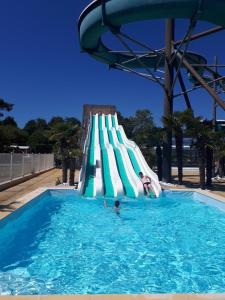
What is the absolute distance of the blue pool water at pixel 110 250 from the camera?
17.6 feet

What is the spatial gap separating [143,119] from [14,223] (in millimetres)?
60629

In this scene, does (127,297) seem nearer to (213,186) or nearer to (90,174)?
(90,174)

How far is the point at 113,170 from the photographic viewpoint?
16031 mm

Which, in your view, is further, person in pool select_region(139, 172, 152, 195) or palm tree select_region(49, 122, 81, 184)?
palm tree select_region(49, 122, 81, 184)

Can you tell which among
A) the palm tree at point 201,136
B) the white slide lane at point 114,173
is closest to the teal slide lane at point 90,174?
the white slide lane at point 114,173

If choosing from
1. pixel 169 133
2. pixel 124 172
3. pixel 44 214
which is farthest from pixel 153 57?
pixel 44 214

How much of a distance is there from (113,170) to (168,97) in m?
5.34

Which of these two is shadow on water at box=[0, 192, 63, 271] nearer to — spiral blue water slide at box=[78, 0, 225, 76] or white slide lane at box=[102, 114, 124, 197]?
white slide lane at box=[102, 114, 124, 197]

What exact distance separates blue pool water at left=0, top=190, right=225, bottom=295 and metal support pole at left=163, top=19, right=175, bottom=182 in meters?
6.17

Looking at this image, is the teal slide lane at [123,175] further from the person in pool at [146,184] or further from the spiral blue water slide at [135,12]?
the spiral blue water slide at [135,12]

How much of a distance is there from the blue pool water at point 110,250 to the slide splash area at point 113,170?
1.77 meters

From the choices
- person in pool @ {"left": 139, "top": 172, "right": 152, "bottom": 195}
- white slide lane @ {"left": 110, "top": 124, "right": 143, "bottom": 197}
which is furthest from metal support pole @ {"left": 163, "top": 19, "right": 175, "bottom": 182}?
person in pool @ {"left": 139, "top": 172, "right": 152, "bottom": 195}

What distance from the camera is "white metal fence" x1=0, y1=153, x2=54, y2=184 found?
1440 centimetres

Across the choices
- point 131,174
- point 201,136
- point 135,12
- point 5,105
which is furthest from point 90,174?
point 5,105
